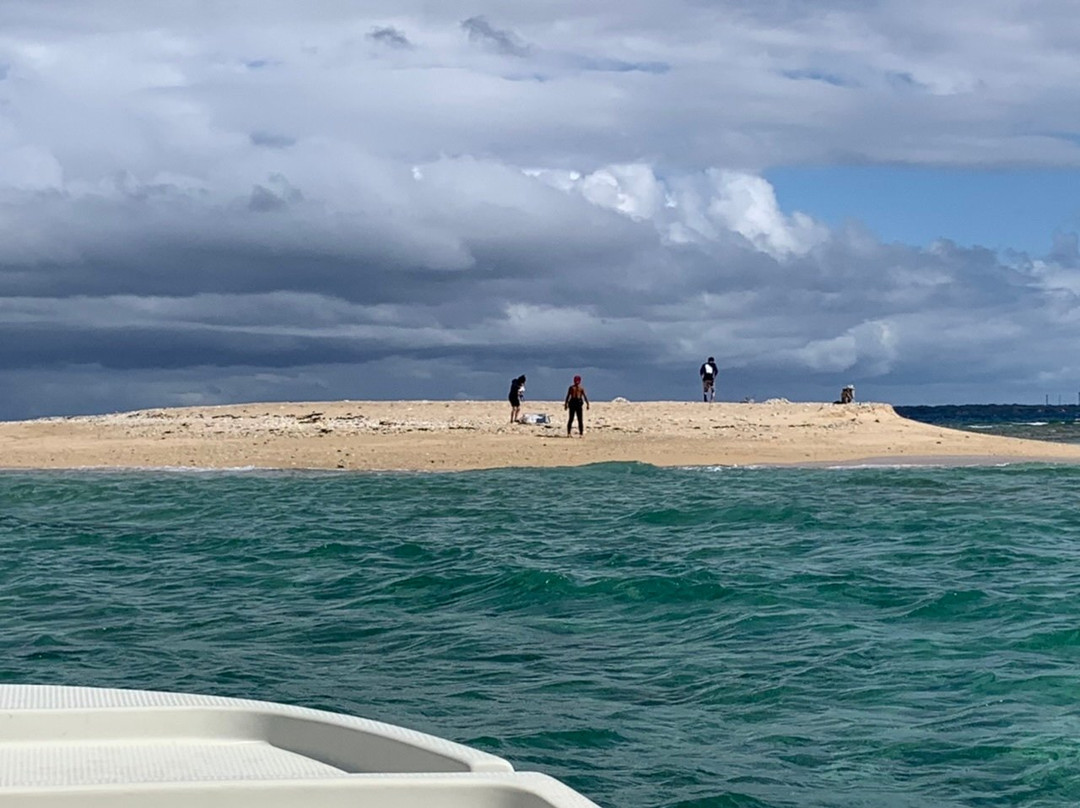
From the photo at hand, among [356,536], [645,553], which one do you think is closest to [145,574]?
[356,536]

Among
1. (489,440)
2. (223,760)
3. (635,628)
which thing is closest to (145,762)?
(223,760)

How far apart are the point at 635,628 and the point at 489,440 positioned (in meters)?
21.5

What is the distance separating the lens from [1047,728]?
8.17 m

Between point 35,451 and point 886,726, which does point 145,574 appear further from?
point 35,451

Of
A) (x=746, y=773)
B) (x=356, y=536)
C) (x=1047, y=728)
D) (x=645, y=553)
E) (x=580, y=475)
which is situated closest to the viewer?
(x=746, y=773)

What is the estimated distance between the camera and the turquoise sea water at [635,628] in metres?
7.83

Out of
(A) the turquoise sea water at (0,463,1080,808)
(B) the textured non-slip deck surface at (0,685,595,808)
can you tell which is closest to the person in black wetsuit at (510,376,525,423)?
(A) the turquoise sea water at (0,463,1080,808)

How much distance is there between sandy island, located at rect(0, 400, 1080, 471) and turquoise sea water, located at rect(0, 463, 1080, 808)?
8.35m

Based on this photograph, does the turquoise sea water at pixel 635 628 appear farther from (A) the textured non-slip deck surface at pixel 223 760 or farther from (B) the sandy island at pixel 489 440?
(B) the sandy island at pixel 489 440

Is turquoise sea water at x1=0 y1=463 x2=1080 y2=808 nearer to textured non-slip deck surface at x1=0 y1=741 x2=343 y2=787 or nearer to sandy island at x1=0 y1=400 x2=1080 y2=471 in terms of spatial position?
textured non-slip deck surface at x1=0 y1=741 x2=343 y2=787

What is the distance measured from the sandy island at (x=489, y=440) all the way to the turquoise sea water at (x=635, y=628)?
8.35 m

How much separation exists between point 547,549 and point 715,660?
6.20 metres

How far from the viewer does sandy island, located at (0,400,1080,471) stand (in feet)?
100.0

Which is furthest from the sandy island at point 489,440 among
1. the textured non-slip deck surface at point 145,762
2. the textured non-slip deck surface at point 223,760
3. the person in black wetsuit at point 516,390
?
the textured non-slip deck surface at point 145,762
